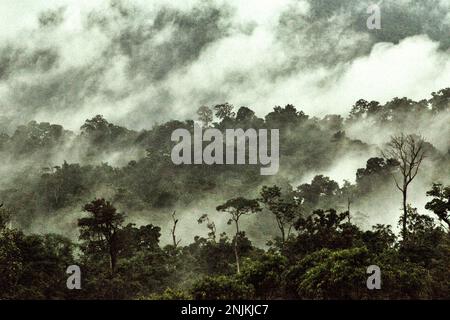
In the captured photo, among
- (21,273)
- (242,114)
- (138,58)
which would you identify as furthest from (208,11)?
(21,273)

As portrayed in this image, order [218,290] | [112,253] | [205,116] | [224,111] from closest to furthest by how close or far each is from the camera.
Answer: [218,290] → [112,253] → [224,111] → [205,116]

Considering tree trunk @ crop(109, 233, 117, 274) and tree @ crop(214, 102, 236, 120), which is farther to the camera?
tree @ crop(214, 102, 236, 120)

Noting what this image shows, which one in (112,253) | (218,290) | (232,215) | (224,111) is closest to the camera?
(218,290)

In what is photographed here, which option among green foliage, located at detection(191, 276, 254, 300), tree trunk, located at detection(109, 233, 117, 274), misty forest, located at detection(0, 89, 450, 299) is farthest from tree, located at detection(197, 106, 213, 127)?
green foliage, located at detection(191, 276, 254, 300)

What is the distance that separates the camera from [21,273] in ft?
108

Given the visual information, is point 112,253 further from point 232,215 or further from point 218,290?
point 232,215

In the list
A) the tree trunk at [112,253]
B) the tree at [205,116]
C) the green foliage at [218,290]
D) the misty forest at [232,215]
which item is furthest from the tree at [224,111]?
the green foliage at [218,290]

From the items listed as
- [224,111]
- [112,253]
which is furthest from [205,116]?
[112,253]

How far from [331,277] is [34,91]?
143553 millimetres

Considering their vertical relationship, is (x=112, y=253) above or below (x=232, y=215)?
below

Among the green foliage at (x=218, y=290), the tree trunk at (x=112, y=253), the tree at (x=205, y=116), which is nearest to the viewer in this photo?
the green foliage at (x=218, y=290)

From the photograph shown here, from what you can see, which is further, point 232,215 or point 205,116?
point 205,116

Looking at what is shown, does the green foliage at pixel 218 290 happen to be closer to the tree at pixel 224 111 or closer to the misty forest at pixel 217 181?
the misty forest at pixel 217 181

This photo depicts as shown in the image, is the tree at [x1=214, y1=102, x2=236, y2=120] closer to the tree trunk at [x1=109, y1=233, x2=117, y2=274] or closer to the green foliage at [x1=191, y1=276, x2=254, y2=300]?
the tree trunk at [x1=109, y1=233, x2=117, y2=274]
